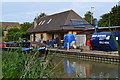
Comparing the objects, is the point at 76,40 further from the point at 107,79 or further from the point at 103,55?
the point at 107,79

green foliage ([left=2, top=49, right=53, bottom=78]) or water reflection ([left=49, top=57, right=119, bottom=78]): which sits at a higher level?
green foliage ([left=2, top=49, right=53, bottom=78])

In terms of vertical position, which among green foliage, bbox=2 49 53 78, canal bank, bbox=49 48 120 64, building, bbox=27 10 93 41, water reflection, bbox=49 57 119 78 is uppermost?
building, bbox=27 10 93 41

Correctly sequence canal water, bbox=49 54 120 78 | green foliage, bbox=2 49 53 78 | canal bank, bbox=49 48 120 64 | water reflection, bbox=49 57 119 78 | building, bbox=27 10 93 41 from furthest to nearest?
A: building, bbox=27 10 93 41 → canal bank, bbox=49 48 120 64 → water reflection, bbox=49 57 119 78 → canal water, bbox=49 54 120 78 → green foliage, bbox=2 49 53 78

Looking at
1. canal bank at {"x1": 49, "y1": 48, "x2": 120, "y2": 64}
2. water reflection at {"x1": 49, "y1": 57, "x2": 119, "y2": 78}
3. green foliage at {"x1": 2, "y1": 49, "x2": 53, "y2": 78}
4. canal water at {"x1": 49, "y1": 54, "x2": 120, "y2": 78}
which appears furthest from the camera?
canal bank at {"x1": 49, "y1": 48, "x2": 120, "y2": 64}

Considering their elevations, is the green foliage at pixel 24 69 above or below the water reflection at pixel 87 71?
above

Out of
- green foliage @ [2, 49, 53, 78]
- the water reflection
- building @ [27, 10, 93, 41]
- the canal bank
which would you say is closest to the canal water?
the water reflection

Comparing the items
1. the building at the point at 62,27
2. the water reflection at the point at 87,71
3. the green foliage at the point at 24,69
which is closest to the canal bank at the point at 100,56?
the water reflection at the point at 87,71

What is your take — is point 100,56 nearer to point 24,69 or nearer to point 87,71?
point 87,71

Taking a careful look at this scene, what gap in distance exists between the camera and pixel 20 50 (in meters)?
5.12

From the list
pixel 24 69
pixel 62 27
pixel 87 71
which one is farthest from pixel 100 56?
pixel 62 27

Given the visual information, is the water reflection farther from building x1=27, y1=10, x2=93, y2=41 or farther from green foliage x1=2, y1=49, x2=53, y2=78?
building x1=27, y1=10, x2=93, y2=41

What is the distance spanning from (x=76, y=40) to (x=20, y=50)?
17.2 meters

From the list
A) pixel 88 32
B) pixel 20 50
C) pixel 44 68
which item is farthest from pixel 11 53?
pixel 88 32

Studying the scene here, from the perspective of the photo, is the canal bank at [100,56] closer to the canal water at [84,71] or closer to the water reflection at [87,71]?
the canal water at [84,71]
